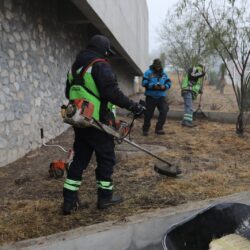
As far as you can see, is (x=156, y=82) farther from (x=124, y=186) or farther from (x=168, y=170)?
(x=124, y=186)

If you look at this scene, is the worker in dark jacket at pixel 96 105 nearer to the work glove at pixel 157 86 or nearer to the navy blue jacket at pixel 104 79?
the navy blue jacket at pixel 104 79

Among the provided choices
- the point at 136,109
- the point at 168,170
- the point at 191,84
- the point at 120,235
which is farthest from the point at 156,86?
the point at 120,235

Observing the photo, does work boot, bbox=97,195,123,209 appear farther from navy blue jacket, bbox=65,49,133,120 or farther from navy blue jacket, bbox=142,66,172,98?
navy blue jacket, bbox=142,66,172,98

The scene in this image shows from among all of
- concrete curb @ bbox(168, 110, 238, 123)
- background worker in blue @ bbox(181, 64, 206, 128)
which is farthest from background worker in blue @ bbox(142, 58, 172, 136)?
concrete curb @ bbox(168, 110, 238, 123)

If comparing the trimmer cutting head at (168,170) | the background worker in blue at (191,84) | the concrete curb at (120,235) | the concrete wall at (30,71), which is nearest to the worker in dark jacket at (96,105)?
the concrete curb at (120,235)

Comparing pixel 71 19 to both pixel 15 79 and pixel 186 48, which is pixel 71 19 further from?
pixel 186 48

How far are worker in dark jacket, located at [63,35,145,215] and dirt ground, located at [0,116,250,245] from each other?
0.85 ft

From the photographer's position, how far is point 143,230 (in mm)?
3479

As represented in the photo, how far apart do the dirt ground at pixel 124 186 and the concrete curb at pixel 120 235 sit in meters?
0.21

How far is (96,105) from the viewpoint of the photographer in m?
3.85

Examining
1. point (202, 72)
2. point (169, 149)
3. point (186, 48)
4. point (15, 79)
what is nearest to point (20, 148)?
point (15, 79)

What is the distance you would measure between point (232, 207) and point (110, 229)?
1.02 metres

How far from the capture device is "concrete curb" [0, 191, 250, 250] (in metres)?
3.13

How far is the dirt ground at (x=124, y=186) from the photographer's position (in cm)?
379
